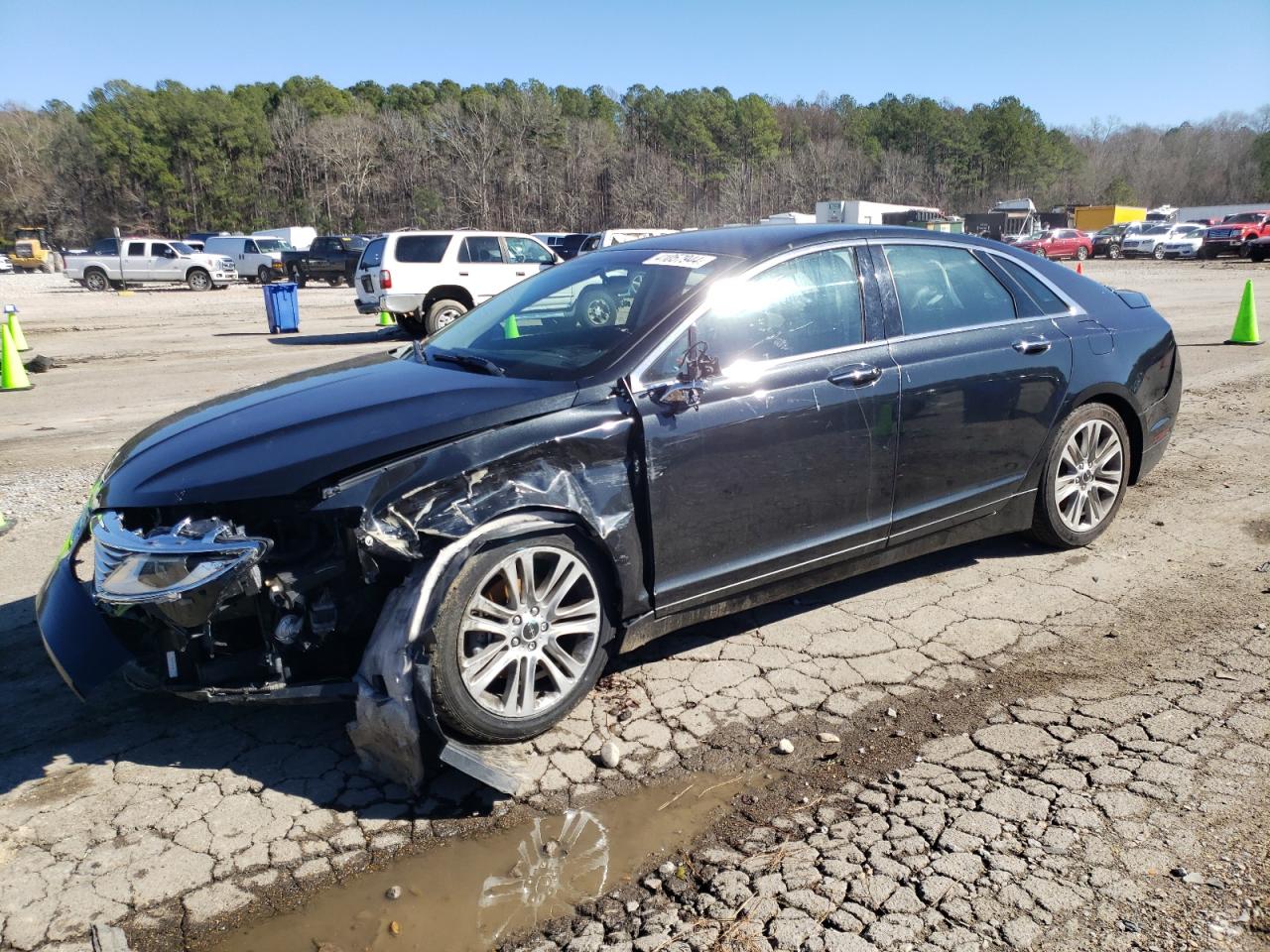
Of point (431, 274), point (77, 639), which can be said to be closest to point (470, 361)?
point (77, 639)

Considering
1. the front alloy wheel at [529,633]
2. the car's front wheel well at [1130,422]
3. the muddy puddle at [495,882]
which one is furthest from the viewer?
the car's front wheel well at [1130,422]

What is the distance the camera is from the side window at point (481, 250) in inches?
664

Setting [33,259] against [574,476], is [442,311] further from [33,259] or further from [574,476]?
[33,259]

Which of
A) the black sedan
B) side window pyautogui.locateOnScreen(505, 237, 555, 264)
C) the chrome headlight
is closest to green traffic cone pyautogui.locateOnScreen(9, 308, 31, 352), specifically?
side window pyautogui.locateOnScreen(505, 237, 555, 264)

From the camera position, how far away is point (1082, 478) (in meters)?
5.05

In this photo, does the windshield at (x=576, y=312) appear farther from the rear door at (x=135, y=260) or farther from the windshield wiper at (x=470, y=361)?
the rear door at (x=135, y=260)

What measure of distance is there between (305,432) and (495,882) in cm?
166

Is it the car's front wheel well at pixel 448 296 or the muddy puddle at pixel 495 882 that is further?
the car's front wheel well at pixel 448 296

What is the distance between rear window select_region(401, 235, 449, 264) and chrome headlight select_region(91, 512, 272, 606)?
45.5ft

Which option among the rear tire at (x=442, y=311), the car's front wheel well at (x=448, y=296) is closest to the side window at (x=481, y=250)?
the car's front wheel well at (x=448, y=296)

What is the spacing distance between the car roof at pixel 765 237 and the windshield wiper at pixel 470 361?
102 cm

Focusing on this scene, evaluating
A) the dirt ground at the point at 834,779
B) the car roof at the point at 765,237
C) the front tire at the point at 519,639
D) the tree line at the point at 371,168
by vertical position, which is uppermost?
the tree line at the point at 371,168

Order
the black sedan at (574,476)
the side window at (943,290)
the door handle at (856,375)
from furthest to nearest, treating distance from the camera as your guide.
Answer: the side window at (943,290), the door handle at (856,375), the black sedan at (574,476)

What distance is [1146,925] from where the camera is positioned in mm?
2453
